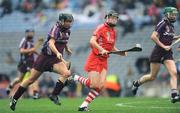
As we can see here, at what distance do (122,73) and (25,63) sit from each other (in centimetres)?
695

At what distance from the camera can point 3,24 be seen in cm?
2992

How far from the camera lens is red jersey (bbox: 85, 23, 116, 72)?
1338 cm

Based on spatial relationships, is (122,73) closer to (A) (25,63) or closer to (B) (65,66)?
(A) (25,63)

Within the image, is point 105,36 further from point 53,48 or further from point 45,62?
point 45,62

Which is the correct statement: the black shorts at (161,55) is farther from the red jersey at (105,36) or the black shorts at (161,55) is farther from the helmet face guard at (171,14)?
the red jersey at (105,36)

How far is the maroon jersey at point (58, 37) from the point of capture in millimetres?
13680

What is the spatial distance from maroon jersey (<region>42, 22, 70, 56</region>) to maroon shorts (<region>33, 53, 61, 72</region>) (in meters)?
0.10

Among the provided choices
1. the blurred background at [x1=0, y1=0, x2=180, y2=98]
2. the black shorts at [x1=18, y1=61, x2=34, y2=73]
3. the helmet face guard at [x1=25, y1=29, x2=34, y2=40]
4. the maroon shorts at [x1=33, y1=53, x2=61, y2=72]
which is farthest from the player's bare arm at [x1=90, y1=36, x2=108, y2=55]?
the blurred background at [x1=0, y1=0, x2=180, y2=98]

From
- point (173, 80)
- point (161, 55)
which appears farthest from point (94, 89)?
point (161, 55)

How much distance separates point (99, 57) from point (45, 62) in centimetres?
128

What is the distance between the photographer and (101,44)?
13531 millimetres

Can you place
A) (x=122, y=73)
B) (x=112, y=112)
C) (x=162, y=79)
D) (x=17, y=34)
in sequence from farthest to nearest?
1. (x=17, y=34)
2. (x=122, y=73)
3. (x=162, y=79)
4. (x=112, y=112)

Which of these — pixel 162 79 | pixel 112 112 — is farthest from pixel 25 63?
pixel 112 112

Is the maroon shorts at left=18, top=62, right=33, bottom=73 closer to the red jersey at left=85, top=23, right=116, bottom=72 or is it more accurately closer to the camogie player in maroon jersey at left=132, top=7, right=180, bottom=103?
the camogie player in maroon jersey at left=132, top=7, right=180, bottom=103
